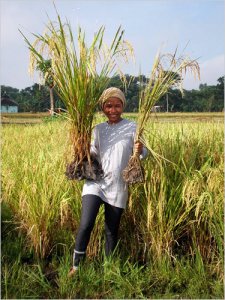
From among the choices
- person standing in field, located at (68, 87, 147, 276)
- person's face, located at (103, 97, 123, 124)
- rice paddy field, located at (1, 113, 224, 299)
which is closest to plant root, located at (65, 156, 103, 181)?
person standing in field, located at (68, 87, 147, 276)

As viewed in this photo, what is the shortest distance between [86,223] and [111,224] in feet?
0.59

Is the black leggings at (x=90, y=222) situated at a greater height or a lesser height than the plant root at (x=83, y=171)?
lesser

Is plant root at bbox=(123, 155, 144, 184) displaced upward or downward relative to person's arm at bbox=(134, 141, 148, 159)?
downward

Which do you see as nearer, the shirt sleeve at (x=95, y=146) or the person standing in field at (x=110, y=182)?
the person standing in field at (x=110, y=182)

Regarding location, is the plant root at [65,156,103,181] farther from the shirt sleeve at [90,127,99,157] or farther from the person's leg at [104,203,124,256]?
the person's leg at [104,203,124,256]

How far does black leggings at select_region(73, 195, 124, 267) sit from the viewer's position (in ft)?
7.81

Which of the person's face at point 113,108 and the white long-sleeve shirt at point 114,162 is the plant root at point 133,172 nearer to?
the white long-sleeve shirt at point 114,162

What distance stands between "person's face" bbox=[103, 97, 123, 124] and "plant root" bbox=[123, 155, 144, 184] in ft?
1.07

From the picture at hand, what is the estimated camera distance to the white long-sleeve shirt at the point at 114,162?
7.84 feet

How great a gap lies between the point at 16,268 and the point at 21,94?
146ft

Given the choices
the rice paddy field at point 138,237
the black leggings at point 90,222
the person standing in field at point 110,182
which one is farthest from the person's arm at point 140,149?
the black leggings at point 90,222

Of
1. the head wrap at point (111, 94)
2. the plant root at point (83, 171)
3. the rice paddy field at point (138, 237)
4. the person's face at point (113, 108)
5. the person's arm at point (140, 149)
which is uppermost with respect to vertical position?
the head wrap at point (111, 94)

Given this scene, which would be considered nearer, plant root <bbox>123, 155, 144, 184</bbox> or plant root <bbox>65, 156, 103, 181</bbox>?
plant root <bbox>123, 155, 144, 184</bbox>

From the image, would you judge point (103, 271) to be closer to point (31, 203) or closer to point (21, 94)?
point (31, 203)
